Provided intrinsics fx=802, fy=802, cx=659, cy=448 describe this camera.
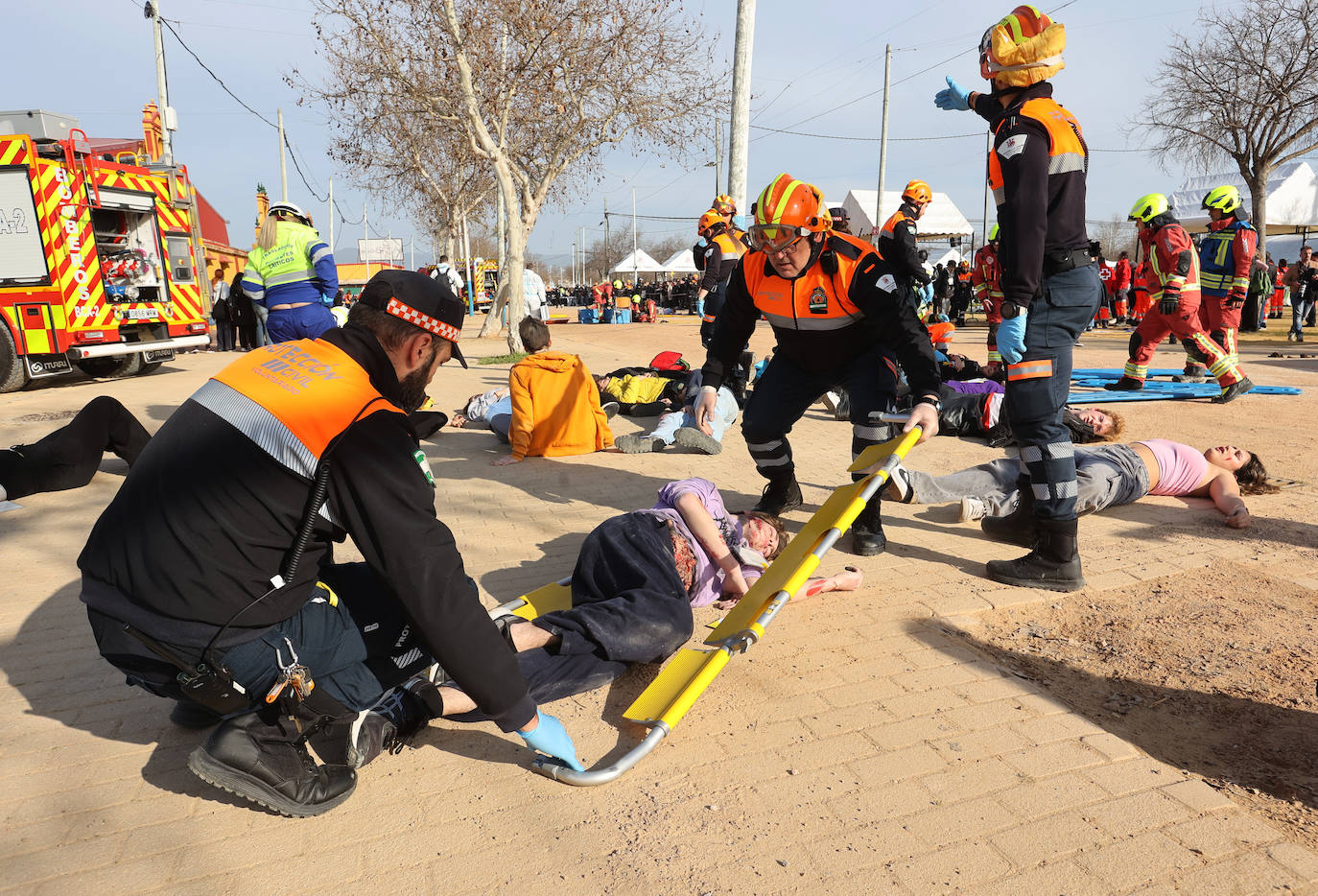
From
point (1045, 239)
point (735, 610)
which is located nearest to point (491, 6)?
point (1045, 239)

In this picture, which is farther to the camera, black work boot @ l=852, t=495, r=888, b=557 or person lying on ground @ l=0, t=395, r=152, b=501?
person lying on ground @ l=0, t=395, r=152, b=501

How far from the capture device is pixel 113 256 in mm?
12445

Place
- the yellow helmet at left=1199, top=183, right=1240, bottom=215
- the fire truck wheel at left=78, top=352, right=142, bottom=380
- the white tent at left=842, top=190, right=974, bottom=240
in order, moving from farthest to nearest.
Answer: the white tent at left=842, top=190, right=974, bottom=240
the fire truck wheel at left=78, top=352, right=142, bottom=380
the yellow helmet at left=1199, top=183, right=1240, bottom=215

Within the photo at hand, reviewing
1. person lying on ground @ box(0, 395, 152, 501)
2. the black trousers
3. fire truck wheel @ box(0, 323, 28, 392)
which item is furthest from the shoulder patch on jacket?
fire truck wheel @ box(0, 323, 28, 392)

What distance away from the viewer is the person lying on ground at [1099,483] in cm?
456

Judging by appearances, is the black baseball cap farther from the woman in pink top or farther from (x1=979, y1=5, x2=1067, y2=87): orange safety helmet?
the woman in pink top

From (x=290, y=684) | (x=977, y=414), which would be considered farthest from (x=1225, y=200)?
(x=290, y=684)

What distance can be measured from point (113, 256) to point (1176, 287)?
14645 millimetres

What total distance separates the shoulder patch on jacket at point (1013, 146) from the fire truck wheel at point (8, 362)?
1234 centimetres

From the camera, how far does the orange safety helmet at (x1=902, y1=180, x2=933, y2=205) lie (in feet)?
29.0

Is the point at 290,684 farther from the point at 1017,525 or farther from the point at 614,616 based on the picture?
the point at 1017,525

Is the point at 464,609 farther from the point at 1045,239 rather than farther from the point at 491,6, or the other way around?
the point at 491,6

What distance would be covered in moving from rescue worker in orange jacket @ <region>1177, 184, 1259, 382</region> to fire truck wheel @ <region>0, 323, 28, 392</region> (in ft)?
48.1

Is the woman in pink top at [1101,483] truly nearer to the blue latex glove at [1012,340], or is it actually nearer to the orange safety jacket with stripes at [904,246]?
the blue latex glove at [1012,340]
